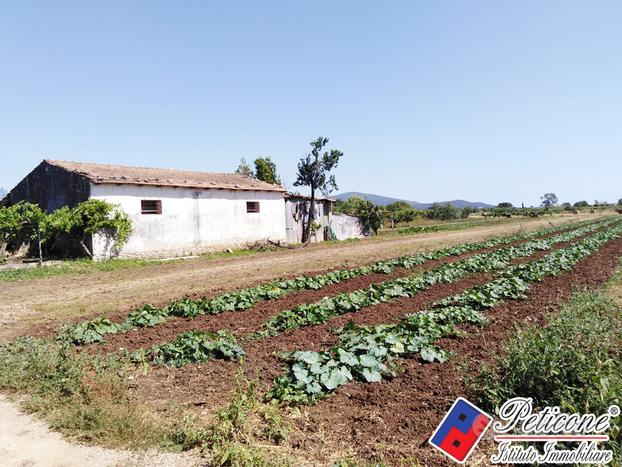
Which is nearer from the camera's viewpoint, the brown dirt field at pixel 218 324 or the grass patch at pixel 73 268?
the brown dirt field at pixel 218 324

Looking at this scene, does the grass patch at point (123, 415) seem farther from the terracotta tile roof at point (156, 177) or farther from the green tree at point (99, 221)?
the terracotta tile roof at point (156, 177)

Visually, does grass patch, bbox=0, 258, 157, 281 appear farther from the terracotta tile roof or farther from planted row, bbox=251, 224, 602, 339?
planted row, bbox=251, 224, 602, 339

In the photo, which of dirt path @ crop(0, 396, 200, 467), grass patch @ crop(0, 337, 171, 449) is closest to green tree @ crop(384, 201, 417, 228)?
grass patch @ crop(0, 337, 171, 449)

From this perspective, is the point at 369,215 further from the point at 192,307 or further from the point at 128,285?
the point at 192,307

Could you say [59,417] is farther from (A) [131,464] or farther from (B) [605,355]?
(B) [605,355]

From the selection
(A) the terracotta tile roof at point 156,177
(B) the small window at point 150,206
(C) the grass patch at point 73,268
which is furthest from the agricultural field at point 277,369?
(A) the terracotta tile roof at point 156,177

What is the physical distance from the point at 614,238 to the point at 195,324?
26.7 metres

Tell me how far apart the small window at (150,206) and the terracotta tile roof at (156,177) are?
3.04ft

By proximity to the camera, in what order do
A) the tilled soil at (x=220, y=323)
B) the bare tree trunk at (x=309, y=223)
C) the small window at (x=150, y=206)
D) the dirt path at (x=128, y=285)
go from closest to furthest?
1. the tilled soil at (x=220, y=323)
2. the dirt path at (x=128, y=285)
3. the small window at (x=150, y=206)
4. the bare tree trunk at (x=309, y=223)

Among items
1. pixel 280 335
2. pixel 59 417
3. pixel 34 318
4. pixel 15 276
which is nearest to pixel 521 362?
pixel 280 335

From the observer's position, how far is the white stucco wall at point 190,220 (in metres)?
18.3

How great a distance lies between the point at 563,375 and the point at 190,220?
63.1 feet

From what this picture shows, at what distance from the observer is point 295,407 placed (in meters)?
4.20

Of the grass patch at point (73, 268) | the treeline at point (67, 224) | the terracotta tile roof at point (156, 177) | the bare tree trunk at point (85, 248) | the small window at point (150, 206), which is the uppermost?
the terracotta tile roof at point (156, 177)
